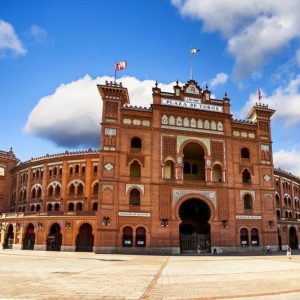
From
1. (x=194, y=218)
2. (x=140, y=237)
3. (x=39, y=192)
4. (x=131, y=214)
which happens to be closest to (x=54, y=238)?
(x=131, y=214)

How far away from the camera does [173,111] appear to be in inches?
1845

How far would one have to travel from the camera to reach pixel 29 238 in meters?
53.3

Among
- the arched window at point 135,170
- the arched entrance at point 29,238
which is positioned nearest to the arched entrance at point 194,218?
the arched window at point 135,170

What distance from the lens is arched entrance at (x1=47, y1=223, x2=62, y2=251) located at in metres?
49.9

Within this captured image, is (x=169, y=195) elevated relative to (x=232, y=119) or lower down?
lower down

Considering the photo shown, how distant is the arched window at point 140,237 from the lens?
41938 millimetres

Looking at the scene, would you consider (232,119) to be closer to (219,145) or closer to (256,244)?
(219,145)

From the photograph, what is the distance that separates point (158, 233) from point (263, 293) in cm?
2955

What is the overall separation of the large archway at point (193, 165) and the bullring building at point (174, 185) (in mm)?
150

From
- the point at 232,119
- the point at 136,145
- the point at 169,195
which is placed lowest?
the point at 169,195

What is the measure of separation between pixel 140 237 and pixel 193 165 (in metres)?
15.0

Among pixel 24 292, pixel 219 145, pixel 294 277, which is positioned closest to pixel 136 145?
pixel 219 145

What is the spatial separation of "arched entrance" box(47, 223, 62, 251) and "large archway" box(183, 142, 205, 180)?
20994mm

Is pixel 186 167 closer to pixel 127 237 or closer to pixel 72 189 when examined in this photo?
pixel 127 237
